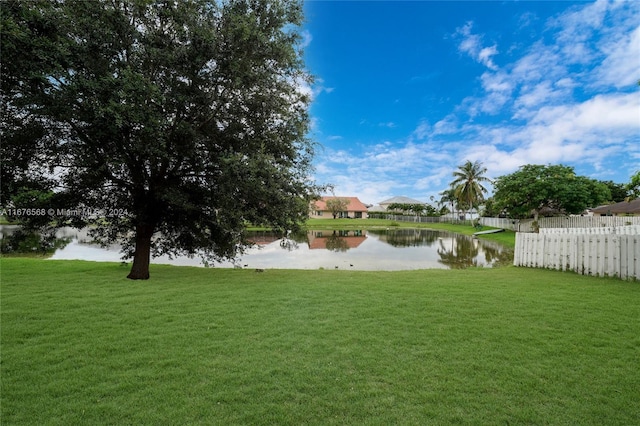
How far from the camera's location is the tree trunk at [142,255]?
9109 millimetres

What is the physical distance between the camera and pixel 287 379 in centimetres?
332

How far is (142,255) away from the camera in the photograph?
928 centimetres

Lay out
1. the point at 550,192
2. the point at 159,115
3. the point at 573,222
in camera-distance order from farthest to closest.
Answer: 1. the point at 550,192
2. the point at 573,222
3. the point at 159,115

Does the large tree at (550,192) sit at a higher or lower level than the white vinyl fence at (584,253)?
higher

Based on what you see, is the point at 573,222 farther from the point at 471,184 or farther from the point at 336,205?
the point at 336,205

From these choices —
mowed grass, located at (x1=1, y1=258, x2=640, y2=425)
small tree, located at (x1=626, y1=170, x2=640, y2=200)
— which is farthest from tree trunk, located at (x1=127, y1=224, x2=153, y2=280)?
small tree, located at (x1=626, y1=170, x2=640, y2=200)

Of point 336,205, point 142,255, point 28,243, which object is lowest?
point 28,243

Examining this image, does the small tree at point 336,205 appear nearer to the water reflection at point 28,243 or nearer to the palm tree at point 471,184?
the palm tree at point 471,184

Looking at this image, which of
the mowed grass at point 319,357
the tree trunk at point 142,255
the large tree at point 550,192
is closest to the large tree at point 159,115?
the tree trunk at point 142,255

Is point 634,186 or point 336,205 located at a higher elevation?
point 336,205

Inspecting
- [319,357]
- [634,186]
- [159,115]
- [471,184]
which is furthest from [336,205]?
[319,357]

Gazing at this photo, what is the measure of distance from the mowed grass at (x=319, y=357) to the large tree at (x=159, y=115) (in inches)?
115

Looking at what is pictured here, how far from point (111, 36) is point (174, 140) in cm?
259

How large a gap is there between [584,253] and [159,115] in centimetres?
1209
